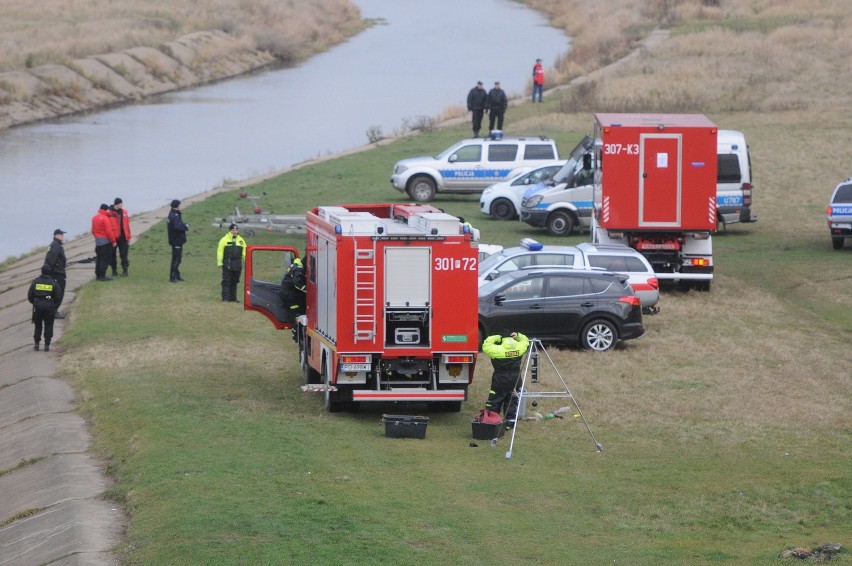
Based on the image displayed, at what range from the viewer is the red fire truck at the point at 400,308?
1731 cm

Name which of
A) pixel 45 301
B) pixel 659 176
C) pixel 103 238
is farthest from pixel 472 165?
pixel 45 301

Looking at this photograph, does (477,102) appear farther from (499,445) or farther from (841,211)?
(499,445)

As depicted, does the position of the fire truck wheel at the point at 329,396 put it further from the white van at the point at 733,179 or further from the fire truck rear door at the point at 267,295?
the white van at the point at 733,179

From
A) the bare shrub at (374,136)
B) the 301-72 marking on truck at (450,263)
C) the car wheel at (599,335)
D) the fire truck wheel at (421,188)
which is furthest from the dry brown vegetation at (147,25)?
the 301-72 marking on truck at (450,263)

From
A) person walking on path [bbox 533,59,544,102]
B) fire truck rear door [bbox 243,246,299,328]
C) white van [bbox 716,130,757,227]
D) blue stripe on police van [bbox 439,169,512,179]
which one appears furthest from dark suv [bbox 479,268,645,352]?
person walking on path [bbox 533,59,544,102]

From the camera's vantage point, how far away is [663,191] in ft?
91.6

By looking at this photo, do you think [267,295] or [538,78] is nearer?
[267,295]

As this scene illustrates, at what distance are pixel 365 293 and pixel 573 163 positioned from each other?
61.0 feet

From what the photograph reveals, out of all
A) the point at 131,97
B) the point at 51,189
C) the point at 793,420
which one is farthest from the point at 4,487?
the point at 131,97

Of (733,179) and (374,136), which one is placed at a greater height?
(374,136)

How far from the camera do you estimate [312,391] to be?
61.1 feet

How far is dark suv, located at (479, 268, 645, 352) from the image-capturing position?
2300 centimetres

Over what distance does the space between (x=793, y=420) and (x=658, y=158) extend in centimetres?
1062

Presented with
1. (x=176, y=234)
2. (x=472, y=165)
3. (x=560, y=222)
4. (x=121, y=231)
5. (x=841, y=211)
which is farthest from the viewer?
(x=472, y=165)
